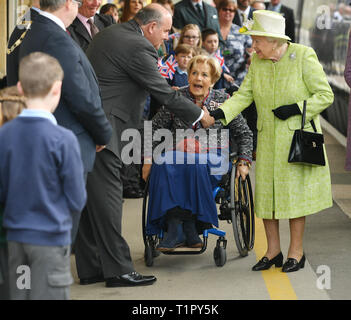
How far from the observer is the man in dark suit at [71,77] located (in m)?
4.57

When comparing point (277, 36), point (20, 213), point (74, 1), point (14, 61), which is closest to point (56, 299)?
point (20, 213)

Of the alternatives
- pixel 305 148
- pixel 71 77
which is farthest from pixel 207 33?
pixel 71 77

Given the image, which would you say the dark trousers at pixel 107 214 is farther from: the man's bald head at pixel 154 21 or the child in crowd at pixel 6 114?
the child in crowd at pixel 6 114

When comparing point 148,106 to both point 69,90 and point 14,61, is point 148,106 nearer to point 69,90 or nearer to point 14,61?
point 14,61

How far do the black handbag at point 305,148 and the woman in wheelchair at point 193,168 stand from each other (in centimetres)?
53

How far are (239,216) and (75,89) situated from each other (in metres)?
2.33

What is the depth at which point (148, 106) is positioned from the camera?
30.3 feet

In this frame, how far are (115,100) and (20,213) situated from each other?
6.37ft

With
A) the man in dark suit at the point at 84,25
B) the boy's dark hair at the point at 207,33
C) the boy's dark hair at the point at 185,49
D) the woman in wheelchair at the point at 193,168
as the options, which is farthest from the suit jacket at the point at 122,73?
the boy's dark hair at the point at 207,33

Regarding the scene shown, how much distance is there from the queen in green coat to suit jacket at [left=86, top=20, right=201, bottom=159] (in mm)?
718

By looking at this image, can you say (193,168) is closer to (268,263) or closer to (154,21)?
(268,263)

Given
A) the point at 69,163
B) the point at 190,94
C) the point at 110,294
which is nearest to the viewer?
the point at 69,163

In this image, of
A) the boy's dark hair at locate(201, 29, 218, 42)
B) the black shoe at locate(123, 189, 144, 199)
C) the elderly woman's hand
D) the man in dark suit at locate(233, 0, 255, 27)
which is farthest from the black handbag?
the man in dark suit at locate(233, 0, 255, 27)

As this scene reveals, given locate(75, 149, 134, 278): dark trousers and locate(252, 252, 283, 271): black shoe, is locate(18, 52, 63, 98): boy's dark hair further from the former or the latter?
locate(252, 252, 283, 271): black shoe
